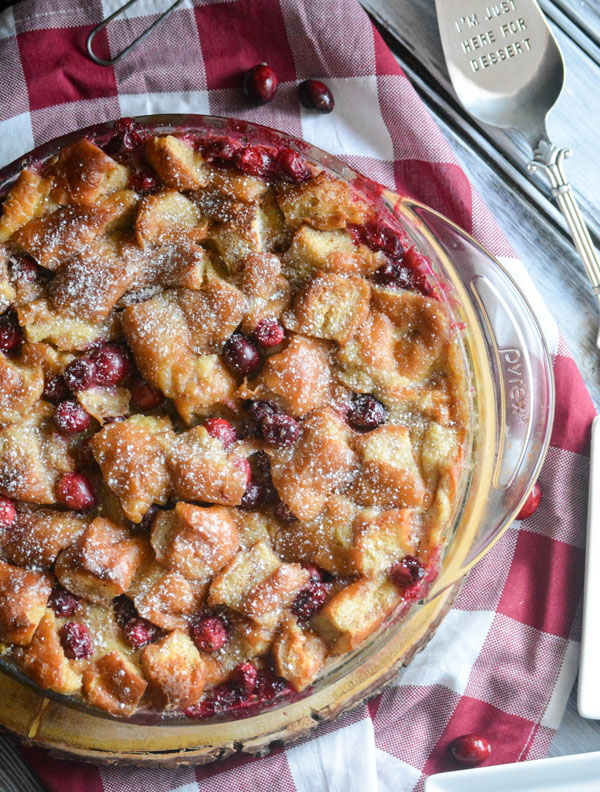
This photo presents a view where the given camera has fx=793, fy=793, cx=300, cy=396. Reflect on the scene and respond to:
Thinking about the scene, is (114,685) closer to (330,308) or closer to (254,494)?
(254,494)

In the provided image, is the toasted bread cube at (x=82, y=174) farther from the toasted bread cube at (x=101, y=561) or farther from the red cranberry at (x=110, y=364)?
the toasted bread cube at (x=101, y=561)

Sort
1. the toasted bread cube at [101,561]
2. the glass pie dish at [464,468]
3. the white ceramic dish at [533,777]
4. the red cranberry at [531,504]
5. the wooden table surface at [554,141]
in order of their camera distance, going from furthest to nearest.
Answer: the wooden table surface at [554,141] → the red cranberry at [531,504] → the white ceramic dish at [533,777] → the glass pie dish at [464,468] → the toasted bread cube at [101,561]

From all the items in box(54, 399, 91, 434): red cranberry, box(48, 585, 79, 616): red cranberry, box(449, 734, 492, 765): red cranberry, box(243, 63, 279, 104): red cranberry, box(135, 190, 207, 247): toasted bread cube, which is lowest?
box(449, 734, 492, 765): red cranberry

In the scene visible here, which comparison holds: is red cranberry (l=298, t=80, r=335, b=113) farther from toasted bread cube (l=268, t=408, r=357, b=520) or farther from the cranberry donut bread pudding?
toasted bread cube (l=268, t=408, r=357, b=520)

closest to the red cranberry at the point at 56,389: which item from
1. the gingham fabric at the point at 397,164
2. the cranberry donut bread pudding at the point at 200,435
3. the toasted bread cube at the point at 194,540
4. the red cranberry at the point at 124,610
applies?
the cranberry donut bread pudding at the point at 200,435

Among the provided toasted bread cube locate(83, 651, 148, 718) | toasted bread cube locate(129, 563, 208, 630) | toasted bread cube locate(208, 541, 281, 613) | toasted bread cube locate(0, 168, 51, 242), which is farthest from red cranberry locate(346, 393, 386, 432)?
toasted bread cube locate(0, 168, 51, 242)

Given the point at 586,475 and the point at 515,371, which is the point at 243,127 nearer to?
the point at 515,371

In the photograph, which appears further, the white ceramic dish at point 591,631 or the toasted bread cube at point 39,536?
the white ceramic dish at point 591,631
